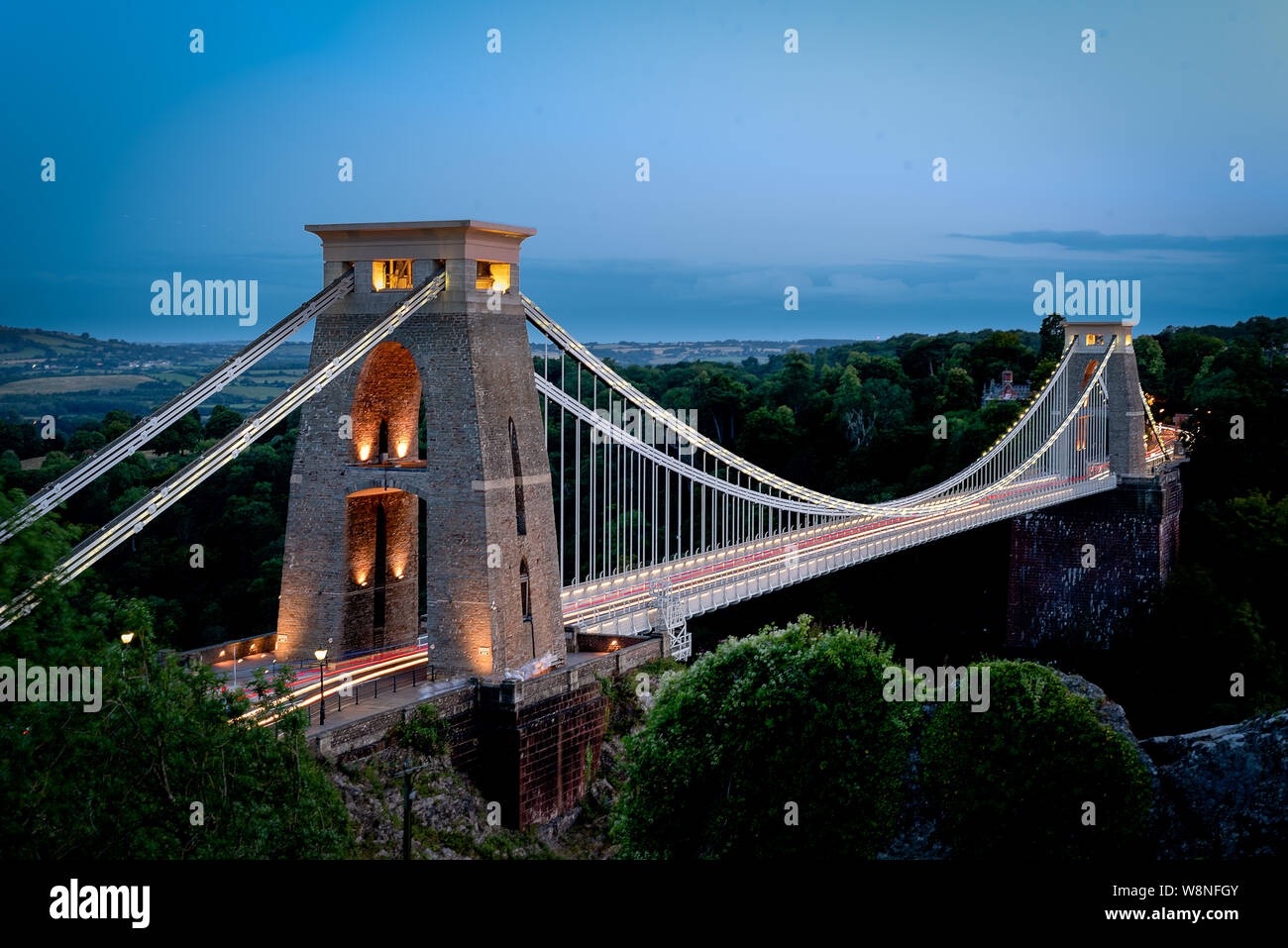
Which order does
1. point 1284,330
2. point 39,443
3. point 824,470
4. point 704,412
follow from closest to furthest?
point 39,443
point 824,470
point 704,412
point 1284,330

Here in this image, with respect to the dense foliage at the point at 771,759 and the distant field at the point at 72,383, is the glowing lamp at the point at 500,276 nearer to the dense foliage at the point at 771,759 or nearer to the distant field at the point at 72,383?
the dense foliage at the point at 771,759

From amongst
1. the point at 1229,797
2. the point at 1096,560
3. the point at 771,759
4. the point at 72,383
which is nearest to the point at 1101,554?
the point at 1096,560

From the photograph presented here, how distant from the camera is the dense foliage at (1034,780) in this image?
1738 cm

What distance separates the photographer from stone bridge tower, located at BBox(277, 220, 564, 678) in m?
20.3

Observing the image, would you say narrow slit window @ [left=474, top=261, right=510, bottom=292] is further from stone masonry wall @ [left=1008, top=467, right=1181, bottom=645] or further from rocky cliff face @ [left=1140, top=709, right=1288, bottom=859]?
stone masonry wall @ [left=1008, top=467, right=1181, bottom=645]

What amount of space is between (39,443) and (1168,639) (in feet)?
118

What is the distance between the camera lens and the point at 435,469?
67.4 feet

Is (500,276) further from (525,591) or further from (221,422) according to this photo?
(221,422)

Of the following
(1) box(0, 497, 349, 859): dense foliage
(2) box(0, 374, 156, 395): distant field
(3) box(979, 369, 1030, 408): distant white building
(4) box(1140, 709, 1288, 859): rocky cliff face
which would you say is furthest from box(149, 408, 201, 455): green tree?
(3) box(979, 369, 1030, 408): distant white building

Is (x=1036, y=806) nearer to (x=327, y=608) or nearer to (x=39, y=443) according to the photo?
(x=327, y=608)

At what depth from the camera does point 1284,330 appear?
263 ft

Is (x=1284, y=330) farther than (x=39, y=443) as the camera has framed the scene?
Yes

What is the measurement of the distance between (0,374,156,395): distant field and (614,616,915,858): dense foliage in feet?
120
